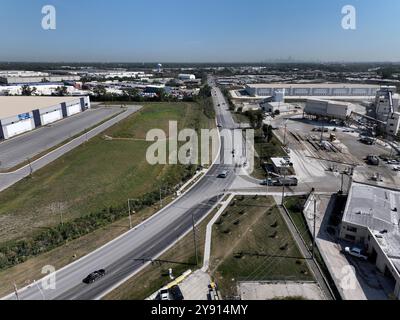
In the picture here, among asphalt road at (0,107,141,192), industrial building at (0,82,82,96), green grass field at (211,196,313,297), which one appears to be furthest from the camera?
industrial building at (0,82,82,96)

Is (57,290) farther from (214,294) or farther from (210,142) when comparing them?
(210,142)

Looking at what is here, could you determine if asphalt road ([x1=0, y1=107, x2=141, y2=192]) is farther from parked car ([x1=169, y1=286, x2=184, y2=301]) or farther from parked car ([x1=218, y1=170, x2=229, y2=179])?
parked car ([x1=169, y1=286, x2=184, y2=301])

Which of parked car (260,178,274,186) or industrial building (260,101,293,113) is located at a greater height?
industrial building (260,101,293,113)

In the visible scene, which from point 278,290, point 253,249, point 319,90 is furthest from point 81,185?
point 319,90

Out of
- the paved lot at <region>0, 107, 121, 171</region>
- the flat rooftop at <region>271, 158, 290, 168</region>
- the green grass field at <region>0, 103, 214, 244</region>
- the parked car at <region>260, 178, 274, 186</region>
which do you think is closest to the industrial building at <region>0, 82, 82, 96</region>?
the paved lot at <region>0, 107, 121, 171</region>

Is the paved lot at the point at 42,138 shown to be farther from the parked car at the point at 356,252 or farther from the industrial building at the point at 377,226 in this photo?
the industrial building at the point at 377,226
